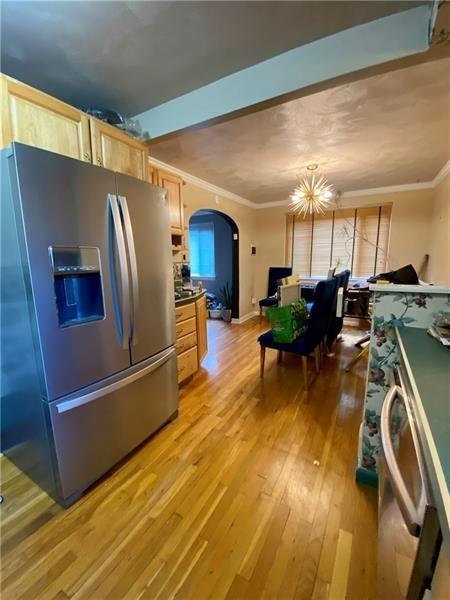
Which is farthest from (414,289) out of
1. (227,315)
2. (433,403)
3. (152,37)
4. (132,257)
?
(227,315)

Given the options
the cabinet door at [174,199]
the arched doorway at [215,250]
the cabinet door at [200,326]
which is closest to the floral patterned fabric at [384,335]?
the cabinet door at [200,326]

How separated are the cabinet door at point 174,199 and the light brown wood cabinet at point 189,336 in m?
0.84

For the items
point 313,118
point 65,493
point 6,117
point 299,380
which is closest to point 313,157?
point 313,118

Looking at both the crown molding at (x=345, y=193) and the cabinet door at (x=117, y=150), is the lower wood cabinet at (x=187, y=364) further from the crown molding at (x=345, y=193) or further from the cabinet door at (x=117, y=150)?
the crown molding at (x=345, y=193)

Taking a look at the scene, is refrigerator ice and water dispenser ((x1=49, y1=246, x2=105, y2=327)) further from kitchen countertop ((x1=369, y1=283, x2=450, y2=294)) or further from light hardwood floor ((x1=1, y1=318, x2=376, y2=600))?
kitchen countertop ((x1=369, y1=283, x2=450, y2=294))

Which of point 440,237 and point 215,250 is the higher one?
point 440,237

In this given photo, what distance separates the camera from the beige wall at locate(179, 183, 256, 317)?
3.83 metres

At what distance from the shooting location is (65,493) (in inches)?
55.1

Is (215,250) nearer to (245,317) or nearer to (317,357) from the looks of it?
(245,317)

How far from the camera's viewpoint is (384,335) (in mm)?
1441

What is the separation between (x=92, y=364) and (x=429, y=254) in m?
4.96

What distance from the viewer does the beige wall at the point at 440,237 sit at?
328cm

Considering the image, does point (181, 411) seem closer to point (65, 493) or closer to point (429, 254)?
point (65, 493)

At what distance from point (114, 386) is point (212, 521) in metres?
0.90
